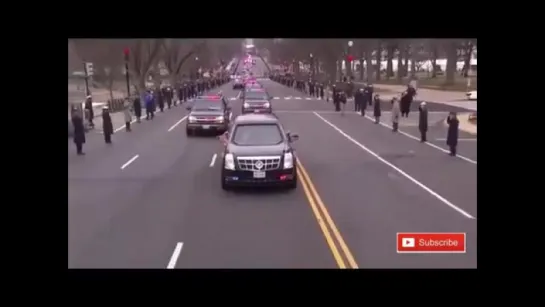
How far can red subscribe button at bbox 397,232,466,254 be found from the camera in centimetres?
721

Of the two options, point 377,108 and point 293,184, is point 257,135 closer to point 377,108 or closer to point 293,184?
point 293,184

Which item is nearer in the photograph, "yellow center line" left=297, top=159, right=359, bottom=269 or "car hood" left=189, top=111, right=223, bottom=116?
"yellow center line" left=297, top=159, right=359, bottom=269

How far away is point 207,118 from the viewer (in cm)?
2505

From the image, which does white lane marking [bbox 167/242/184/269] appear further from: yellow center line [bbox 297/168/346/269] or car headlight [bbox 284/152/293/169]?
car headlight [bbox 284/152/293/169]

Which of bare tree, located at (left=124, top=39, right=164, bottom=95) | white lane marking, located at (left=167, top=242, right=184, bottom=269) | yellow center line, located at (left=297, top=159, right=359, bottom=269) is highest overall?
bare tree, located at (left=124, top=39, right=164, bottom=95)

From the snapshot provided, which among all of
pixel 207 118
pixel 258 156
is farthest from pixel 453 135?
pixel 207 118

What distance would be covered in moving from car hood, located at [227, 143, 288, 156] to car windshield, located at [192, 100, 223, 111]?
12914mm

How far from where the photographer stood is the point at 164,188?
44.1 ft

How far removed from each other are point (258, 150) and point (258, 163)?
1.15ft

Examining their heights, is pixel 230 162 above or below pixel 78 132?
below

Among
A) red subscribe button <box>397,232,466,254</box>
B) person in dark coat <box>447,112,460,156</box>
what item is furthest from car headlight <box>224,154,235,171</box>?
person in dark coat <box>447,112,460,156</box>

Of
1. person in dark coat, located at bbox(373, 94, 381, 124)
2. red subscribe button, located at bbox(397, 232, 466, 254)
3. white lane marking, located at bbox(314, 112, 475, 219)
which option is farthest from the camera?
Answer: person in dark coat, located at bbox(373, 94, 381, 124)
